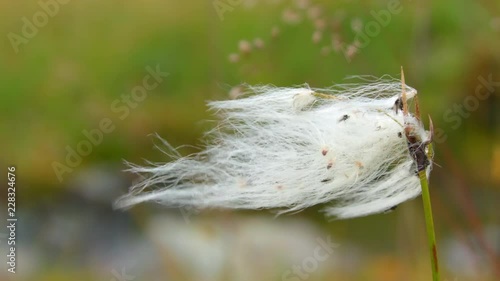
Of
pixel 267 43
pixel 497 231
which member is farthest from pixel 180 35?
pixel 497 231

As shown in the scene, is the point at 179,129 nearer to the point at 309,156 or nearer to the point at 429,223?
the point at 309,156

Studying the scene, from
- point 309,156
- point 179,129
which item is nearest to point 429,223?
point 309,156

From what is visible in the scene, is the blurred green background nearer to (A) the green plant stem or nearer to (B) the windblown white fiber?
(B) the windblown white fiber

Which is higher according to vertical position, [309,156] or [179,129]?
[179,129]

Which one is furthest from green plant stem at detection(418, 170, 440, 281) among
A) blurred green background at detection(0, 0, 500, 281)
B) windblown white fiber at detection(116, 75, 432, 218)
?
blurred green background at detection(0, 0, 500, 281)

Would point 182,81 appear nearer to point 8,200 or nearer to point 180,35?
point 180,35

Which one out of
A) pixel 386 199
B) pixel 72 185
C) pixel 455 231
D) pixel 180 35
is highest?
pixel 180 35

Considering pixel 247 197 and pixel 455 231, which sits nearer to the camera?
pixel 247 197
